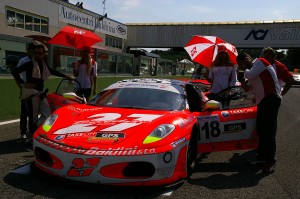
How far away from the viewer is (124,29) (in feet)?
147

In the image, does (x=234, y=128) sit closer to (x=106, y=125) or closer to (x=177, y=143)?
(x=177, y=143)

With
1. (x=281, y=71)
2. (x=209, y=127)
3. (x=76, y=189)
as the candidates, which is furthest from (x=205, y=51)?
(x=76, y=189)

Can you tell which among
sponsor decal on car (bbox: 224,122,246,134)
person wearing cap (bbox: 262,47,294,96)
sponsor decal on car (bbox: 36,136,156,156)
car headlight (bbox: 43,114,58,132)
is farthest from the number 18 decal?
car headlight (bbox: 43,114,58,132)

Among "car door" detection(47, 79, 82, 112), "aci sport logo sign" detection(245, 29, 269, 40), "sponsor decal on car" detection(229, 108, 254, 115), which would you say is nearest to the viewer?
"sponsor decal on car" detection(229, 108, 254, 115)

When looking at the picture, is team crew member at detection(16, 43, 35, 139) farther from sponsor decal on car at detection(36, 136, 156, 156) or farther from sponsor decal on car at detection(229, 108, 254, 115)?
sponsor decal on car at detection(229, 108, 254, 115)

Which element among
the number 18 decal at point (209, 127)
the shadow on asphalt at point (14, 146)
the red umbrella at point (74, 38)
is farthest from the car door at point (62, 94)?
the number 18 decal at point (209, 127)

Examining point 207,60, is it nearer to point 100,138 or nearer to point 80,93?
point 80,93

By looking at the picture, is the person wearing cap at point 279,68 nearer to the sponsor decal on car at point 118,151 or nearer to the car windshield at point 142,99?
the car windshield at point 142,99

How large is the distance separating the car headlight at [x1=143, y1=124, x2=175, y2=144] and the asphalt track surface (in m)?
0.49

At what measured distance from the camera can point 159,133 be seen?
12.3 feet

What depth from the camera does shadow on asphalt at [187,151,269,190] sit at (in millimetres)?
4088

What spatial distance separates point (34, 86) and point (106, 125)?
216 centimetres

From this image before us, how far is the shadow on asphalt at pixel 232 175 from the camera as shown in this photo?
4088 mm

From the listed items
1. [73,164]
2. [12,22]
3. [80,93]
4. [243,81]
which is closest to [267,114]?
[243,81]
